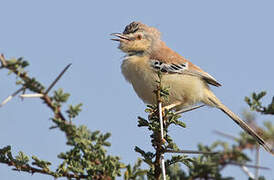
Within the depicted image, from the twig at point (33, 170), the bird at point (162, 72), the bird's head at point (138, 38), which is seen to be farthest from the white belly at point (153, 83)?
the twig at point (33, 170)

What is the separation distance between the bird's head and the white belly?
0.43 meters

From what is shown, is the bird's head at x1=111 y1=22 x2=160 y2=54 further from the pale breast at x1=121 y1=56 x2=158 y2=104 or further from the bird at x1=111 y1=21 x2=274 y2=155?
the pale breast at x1=121 y1=56 x2=158 y2=104

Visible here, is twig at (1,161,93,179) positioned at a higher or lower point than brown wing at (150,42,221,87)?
lower

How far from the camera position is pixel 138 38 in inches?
285

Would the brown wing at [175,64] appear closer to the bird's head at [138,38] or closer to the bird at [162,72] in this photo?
the bird at [162,72]

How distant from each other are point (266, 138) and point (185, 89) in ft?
15.0

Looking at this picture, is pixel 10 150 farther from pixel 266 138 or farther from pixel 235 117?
pixel 235 117

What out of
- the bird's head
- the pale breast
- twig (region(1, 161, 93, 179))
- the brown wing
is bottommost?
twig (region(1, 161, 93, 179))

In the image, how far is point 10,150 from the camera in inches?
89.5

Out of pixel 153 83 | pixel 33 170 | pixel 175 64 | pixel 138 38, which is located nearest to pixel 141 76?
pixel 153 83

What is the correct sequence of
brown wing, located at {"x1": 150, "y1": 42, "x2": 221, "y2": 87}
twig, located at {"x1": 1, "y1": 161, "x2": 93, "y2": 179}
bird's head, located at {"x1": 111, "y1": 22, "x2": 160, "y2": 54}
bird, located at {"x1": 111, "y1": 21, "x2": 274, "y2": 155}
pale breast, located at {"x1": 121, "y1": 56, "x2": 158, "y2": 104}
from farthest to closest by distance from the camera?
bird's head, located at {"x1": 111, "y1": 22, "x2": 160, "y2": 54} → brown wing, located at {"x1": 150, "y1": 42, "x2": 221, "y2": 87} → bird, located at {"x1": 111, "y1": 21, "x2": 274, "y2": 155} → pale breast, located at {"x1": 121, "y1": 56, "x2": 158, "y2": 104} → twig, located at {"x1": 1, "y1": 161, "x2": 93, "y2": 179}

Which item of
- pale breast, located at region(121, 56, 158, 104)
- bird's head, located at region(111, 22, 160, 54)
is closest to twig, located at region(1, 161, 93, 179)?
pale breast, located at region(121, 56, 158, 104)

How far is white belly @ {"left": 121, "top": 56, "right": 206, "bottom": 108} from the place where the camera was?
596 cm

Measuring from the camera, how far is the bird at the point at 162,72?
607 centimetres
